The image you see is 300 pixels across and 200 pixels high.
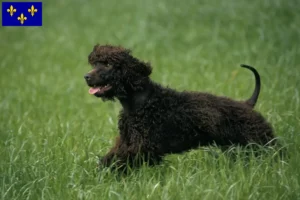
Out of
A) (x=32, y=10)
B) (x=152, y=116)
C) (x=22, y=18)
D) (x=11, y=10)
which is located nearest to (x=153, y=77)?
(x=32, y=10)

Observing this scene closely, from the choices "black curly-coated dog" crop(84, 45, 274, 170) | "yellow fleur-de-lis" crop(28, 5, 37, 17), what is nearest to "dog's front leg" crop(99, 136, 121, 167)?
"black curly-coated dog" crop(84, 45, 274, 170)

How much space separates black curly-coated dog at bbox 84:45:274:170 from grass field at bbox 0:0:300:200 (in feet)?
0.56

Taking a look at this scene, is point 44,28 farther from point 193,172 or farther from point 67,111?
point 193,172

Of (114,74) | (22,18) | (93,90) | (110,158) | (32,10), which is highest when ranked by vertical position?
(32,10)

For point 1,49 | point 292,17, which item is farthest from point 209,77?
point 1,49

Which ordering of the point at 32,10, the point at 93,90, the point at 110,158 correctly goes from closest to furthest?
the point at 93,90 → the point at 110,158 → the point at 32,10

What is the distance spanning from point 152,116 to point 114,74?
466 millimetres

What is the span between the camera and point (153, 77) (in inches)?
384

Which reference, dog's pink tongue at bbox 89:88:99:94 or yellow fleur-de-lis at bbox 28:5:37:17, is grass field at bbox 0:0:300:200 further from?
yellow fleur-de-lis at bbox 28:5:37:17

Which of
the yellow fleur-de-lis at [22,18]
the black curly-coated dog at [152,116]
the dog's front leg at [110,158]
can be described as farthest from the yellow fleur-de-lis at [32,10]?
the dog's front leg at [110,158]

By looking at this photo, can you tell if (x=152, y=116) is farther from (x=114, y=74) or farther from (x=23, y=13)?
(x=23, y=13)

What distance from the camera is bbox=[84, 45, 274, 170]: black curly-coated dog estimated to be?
5.01 meters

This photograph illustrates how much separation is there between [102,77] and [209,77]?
443cm

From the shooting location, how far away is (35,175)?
5074 millimetres
